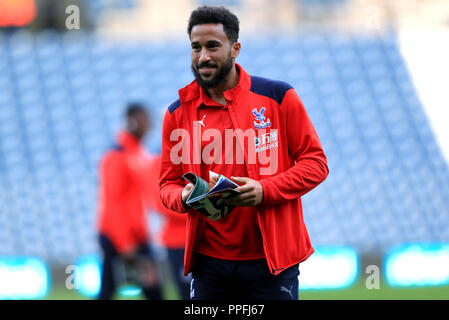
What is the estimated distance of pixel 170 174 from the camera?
2.70 m

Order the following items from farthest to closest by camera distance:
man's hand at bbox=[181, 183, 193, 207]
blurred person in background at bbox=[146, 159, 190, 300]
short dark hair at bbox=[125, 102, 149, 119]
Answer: short dark hair at bbox=[125, 102, 149, 119] → blurred person in background at bbox=[146, 159, 190, 300] → man's hand at bbox=[181, 183, 193, 207]

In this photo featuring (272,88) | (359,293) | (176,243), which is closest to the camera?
(272,88)

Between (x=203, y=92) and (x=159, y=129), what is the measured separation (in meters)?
7.63

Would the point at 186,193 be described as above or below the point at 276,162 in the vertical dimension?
below

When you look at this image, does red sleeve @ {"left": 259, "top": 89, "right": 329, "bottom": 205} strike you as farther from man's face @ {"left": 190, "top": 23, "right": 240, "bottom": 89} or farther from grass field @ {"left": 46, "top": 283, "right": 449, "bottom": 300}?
grass field @ {"left": 46, "top": 283, "right": 449, "bottom": 300}

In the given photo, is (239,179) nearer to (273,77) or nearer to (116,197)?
(116,197)

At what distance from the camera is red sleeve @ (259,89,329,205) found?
246 centimetres

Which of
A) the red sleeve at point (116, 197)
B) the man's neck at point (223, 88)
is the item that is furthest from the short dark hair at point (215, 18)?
the red sleeve at point (116, 197)

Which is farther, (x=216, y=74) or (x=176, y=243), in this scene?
(x=176, y=243)

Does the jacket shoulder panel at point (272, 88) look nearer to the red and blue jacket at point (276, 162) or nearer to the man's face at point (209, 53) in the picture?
the red and blue jacket at point (276, 162)

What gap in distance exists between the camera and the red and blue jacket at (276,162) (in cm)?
245

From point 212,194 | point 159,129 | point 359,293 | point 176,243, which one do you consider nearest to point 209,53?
point 212,194

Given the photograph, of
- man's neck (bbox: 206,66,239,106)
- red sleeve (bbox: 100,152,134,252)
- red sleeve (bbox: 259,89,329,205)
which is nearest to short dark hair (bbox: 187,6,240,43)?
man's neck (bbox: 206,66,239,106)

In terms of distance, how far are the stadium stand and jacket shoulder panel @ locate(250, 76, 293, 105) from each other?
6.52m
